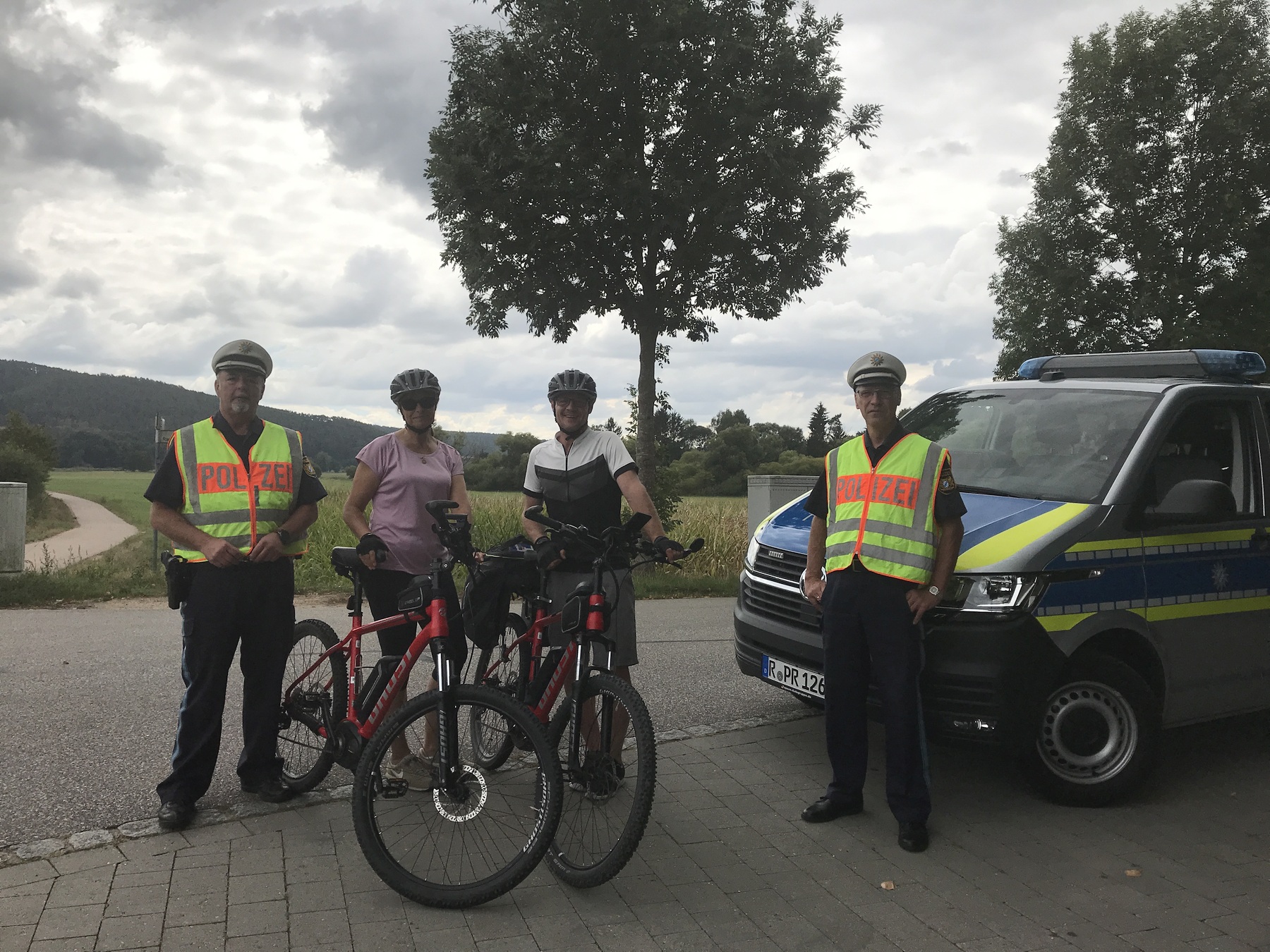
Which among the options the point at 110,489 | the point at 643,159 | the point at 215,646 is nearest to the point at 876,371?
the point at 215,646

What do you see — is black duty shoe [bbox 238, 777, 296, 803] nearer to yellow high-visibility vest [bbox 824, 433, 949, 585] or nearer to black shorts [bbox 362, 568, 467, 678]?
black shorts [bbox 362, 568, 467, 678]

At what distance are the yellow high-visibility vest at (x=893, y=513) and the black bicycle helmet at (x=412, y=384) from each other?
74.5 inches

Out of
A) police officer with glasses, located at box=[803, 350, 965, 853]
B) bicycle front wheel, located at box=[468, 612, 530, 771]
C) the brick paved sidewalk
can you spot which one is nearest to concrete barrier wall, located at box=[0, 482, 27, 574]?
the brick paved sidewalk

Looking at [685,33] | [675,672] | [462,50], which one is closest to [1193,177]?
[685,33]

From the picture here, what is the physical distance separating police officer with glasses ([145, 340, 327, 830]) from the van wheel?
11.1 feet

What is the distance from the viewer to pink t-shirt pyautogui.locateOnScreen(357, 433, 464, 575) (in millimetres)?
4832

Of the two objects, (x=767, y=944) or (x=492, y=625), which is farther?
(x=492, y=625)

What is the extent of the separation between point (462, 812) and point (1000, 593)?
2374mm

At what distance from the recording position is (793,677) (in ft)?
17.1

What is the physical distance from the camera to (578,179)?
14344 mm

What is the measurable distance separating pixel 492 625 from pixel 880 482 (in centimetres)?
176

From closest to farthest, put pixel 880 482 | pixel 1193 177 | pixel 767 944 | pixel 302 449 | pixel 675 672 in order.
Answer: pixel 767 944 < pixel 880 482 < pixel 302 449 < pixel 675 672 < pixel 1193 177

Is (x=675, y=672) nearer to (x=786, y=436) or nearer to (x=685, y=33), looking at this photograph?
(x=685, y=33)

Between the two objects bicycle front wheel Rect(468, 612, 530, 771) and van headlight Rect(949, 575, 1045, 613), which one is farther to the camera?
bicycle front wheel Rect(468, 612, 530, 771)
